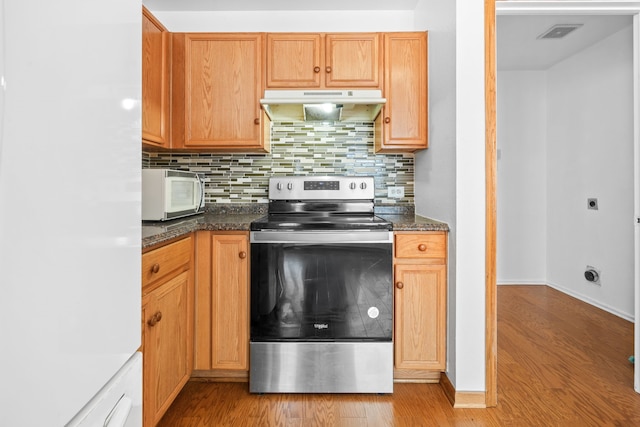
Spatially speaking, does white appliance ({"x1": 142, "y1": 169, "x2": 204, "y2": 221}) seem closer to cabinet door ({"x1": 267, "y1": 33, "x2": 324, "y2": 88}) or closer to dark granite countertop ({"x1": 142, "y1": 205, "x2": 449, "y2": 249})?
dark granite countertop ({"x1": 142, "y1": 205, "x2": 449, "y2": 249})

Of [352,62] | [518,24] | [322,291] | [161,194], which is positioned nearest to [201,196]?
[161,194]

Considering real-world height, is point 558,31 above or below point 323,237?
above

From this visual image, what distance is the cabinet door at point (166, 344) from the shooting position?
4.76ft

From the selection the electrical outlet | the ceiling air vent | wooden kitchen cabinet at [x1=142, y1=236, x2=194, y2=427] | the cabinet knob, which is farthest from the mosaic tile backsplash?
the ceiling air vent

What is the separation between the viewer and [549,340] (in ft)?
8.40

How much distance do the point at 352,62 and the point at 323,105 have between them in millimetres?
324

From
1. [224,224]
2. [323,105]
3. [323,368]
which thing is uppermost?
[323,105]

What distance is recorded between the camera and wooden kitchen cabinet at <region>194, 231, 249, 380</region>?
198cm

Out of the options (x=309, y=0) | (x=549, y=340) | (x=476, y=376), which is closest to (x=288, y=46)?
(x=309, y=0)

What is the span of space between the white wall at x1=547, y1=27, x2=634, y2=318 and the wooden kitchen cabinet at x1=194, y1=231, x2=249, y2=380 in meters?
3.12

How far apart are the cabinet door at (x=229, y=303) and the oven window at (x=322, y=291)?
0.24ft

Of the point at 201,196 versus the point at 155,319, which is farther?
the point at 201,196
